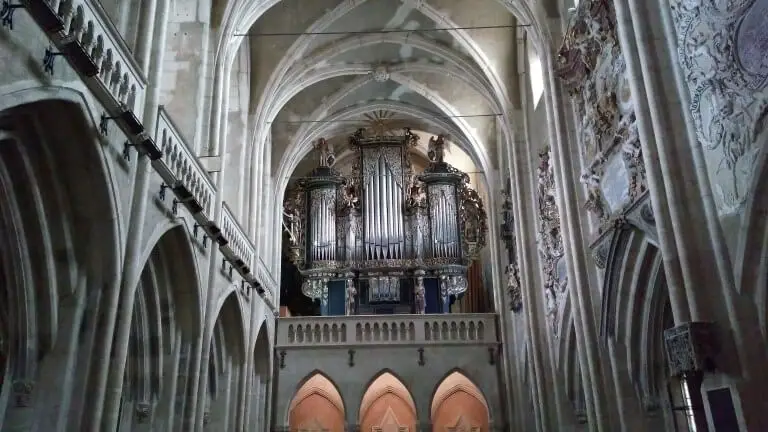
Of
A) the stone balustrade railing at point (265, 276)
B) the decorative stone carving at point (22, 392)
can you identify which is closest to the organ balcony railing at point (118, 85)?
the decorative stone carving at point (22, 392)

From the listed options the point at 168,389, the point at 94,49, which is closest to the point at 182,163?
the point at 94,49

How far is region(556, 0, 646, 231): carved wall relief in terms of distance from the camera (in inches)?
372

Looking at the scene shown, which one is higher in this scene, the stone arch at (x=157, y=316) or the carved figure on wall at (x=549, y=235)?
the carved figure on wall at (x=549, y=235)

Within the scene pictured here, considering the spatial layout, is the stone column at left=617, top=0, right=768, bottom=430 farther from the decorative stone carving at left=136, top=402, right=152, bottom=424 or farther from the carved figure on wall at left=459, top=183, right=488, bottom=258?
the carved figure on wall at left=459, top=183, right=488, bottom=258

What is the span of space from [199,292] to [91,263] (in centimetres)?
344

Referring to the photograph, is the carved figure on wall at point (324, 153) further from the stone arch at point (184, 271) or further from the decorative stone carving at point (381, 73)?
the stone arch at point (184, 271)

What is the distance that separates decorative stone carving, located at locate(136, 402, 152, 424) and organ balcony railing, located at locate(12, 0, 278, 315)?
2927mm

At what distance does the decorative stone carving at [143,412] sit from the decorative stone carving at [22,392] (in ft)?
10.7

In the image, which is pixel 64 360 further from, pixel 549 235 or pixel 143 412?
pixel 549 235

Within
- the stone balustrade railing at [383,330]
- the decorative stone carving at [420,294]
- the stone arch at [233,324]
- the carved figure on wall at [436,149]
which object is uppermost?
the carved figure on wall at [436,149]

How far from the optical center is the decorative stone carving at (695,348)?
6555 millimetres

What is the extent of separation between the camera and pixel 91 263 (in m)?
7.64

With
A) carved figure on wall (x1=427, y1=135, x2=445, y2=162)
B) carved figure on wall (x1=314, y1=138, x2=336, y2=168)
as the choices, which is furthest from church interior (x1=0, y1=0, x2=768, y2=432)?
carved figure on wall (x1=427, y1=135, x2=445, y2=162)

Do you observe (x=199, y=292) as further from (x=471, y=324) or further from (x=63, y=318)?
(x=471, y=324)
